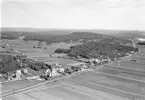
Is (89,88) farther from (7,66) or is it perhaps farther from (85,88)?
(7,66)

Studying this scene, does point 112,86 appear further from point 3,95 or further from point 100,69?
point 3,95

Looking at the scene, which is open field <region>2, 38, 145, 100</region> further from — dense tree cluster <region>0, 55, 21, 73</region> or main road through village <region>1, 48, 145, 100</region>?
dense tree cluster <region>0, 55, 21, 73</region>

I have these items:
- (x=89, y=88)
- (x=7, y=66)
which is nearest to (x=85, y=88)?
(x=89, y=88)

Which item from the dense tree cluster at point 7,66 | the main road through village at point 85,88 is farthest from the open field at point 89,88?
the dense tree cluster at point 7,66

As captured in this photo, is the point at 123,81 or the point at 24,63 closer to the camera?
the point at 123,81

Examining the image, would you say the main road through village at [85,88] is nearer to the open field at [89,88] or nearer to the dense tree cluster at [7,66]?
the open field at [89,88]

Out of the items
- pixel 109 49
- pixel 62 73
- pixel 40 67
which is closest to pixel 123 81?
pixel 62 73

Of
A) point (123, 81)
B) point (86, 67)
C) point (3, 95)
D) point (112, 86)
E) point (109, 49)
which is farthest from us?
point (109, 49)

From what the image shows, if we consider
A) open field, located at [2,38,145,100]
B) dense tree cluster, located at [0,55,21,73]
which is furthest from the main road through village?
dense tree cluster, located at [0,55,21,73]

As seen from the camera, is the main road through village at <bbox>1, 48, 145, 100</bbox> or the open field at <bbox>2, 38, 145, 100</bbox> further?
the open field at <bbox>2, 38, 145, 100</bbox>

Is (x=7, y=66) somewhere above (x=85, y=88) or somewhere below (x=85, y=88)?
above

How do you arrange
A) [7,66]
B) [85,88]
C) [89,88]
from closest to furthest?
[85,88], [89,88], [7,66]
